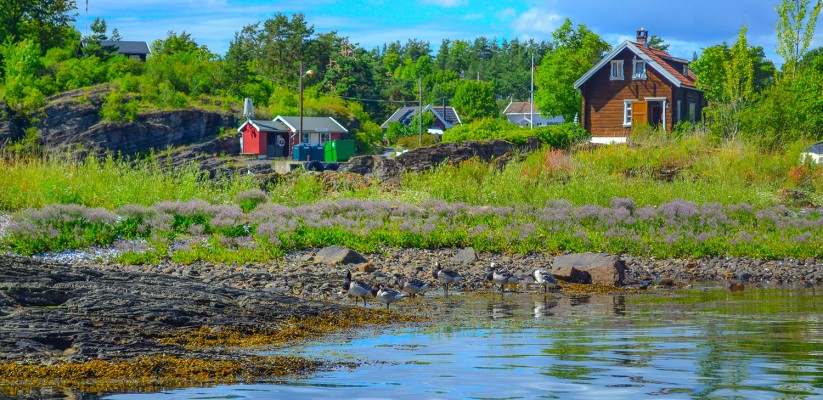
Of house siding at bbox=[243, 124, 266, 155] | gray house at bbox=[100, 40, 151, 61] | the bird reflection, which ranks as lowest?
the bird reflection

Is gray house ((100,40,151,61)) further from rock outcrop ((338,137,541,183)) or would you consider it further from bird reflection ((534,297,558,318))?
bird reflection ((534,297,558,318))

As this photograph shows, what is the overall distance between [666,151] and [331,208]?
49.9 feet

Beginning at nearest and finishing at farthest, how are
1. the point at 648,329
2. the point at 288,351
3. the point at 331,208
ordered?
the point at 288,351, the point at 648,329, the point at 331,208

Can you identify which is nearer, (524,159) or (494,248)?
(494,248)

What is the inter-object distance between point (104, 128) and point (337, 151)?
845 inches

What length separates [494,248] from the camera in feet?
57.2

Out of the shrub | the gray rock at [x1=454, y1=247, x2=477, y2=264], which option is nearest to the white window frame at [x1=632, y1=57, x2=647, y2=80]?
the shrub

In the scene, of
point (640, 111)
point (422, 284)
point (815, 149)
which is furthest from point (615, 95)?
point (422, 284)

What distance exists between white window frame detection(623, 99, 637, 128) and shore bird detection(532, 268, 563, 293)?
43.4m

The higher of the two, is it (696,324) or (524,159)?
(524,159)

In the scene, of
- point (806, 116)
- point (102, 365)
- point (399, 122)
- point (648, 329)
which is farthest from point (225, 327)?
point (399, 122)

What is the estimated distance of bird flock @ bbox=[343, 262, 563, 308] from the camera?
12203 millimetres

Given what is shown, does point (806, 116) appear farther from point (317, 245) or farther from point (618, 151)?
point (317, 245)

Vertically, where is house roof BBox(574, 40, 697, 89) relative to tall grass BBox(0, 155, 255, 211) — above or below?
above
